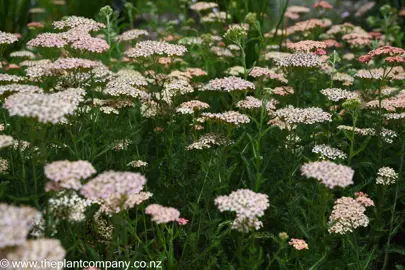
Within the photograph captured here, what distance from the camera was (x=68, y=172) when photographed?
223 centimetres

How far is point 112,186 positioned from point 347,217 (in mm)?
1284

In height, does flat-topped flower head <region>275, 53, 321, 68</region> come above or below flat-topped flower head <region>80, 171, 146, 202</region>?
above

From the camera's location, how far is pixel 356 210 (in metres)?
2.84

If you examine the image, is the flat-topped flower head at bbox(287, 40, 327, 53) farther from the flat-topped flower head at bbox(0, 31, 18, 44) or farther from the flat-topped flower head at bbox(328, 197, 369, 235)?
the flat-topped flower head at bbox(0, 31, 18, 44)

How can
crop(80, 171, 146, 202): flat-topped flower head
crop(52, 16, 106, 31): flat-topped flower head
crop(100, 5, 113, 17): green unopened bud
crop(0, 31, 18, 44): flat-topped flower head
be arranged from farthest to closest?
crop(100, 5, 113, 17): green unopened bud, crop(52, 16, 106, 31): flat-topped flower head, crop(0, 31, 18, 44): flat-topped flower head, crop(80, 171, 146, 202): flat-topped flower head

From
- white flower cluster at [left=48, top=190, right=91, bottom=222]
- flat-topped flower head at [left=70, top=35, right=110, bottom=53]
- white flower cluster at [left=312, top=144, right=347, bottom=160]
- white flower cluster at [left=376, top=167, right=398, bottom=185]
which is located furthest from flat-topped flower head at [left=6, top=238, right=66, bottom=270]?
white flower cluster at [left=376, top=167, right=398, bottom=185]

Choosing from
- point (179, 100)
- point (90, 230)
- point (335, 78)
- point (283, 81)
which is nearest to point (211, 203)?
point (90, 230)

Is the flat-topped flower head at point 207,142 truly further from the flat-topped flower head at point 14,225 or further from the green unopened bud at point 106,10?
the green unopened bud at point 106,10

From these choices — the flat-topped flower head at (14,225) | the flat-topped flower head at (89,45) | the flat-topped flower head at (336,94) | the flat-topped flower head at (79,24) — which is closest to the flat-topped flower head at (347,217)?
the flat-topped flower head at (336,94)

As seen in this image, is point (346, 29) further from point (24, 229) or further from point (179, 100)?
point (24, 229)

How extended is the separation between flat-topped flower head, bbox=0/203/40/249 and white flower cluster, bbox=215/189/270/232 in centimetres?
82

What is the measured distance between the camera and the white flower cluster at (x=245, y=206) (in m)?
2.34

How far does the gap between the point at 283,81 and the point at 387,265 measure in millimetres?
1650

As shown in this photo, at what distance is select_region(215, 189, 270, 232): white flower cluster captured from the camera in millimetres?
2345
